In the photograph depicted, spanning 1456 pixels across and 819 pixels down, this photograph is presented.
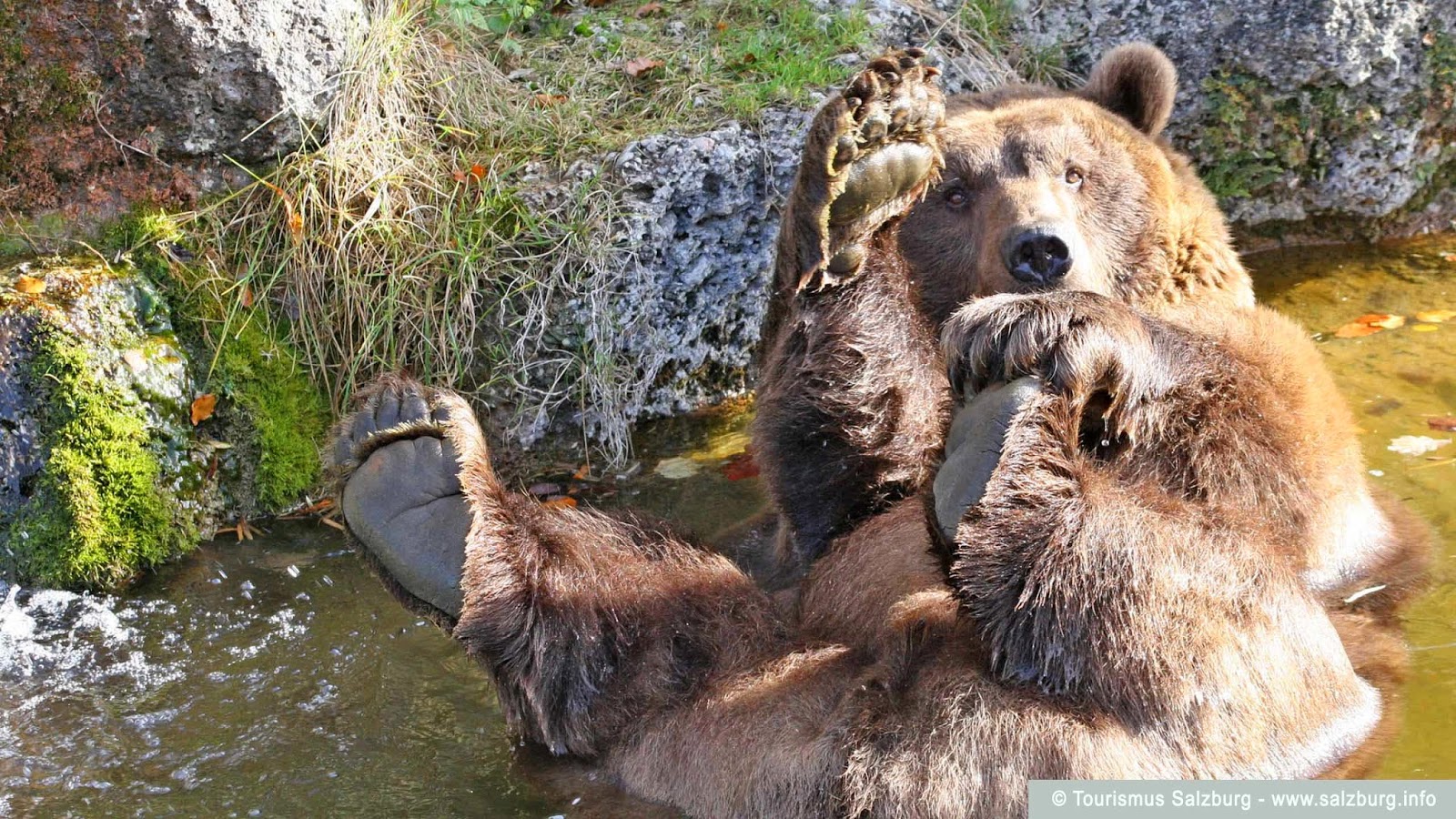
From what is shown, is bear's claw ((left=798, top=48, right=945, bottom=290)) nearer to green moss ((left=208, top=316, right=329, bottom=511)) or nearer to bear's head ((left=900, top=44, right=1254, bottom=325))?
bear's head ((left=900, top=44, right=1254, bottom=325))

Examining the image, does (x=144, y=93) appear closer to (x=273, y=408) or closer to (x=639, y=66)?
(x=273, y=408)

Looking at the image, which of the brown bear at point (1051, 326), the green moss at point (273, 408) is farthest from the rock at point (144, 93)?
the brown bear at point (1051, 326)

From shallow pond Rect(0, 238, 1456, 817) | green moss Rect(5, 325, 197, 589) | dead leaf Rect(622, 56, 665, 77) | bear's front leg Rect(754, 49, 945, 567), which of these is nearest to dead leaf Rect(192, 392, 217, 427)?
green moss Rect(5, 325, 197, 589)

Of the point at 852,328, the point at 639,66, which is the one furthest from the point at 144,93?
the point at 852,328

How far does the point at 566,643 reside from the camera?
3.84 metres

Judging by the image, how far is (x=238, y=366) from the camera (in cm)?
561

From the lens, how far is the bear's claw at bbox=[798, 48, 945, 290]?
379 cm

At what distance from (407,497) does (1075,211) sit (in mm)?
2379

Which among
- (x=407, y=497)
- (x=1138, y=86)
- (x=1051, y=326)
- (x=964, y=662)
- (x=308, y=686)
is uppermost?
(x=1138, y=86)

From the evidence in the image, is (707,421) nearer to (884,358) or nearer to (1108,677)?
(884,358)

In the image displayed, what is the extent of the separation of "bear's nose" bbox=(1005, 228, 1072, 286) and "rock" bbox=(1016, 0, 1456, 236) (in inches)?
146

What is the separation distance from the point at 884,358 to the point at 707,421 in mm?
2339

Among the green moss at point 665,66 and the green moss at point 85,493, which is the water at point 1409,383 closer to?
the green moss at point 665,66

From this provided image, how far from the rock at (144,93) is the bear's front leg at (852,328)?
8.81ft
